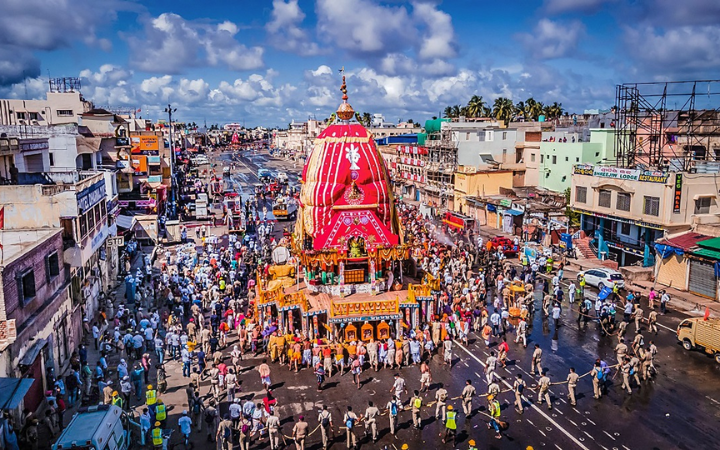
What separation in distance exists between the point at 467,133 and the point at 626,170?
29.4 metres

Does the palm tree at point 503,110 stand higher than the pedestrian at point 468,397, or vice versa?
the palm tree at point 503,110

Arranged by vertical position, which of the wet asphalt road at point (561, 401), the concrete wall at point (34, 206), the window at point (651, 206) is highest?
the concrete wall at point (34, 206)

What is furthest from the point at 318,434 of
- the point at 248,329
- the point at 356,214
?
the point at 356,214

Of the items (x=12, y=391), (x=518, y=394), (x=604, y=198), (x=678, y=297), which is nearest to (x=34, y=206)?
(x=12, y=391)

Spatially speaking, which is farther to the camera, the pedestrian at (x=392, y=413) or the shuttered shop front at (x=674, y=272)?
the shuttered shop front at (x=674, y=272)

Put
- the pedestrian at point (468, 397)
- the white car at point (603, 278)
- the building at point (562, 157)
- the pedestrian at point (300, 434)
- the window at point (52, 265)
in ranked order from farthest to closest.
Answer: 1. the building at point (562, 157)
2. the white car at point (603, 278)
3. the window at point (52, 265)
4. the pedestrian at point (468, 397)
5. the pedestrian at point (300, 434)

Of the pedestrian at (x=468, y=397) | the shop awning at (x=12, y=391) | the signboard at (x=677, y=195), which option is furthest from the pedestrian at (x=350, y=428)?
the signboard at (x=677, y=195)

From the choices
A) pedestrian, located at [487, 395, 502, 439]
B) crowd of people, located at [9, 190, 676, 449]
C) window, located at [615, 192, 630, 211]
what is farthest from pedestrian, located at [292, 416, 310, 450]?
window, located at [615, 192, 630, 211]

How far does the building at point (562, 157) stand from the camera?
5609 centimetres

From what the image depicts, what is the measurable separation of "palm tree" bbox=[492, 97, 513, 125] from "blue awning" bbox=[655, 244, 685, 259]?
187 feet

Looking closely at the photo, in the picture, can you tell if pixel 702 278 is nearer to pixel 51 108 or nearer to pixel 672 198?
pixel 672 198

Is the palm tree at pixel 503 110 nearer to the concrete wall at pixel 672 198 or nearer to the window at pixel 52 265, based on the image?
the concrete wall at pixel 672 198

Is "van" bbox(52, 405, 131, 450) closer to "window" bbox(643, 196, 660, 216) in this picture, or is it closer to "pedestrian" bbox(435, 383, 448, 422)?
"pedestrian" bbox(435, 383, 448, 422)

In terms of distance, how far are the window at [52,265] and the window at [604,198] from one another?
34.2 metres
